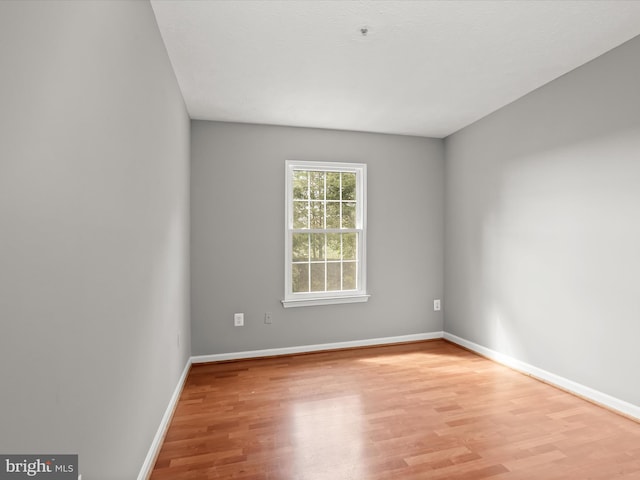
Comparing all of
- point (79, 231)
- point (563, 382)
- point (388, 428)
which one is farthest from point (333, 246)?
point (79, 231)

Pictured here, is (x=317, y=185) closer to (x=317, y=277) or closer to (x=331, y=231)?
(x=331, y=231)

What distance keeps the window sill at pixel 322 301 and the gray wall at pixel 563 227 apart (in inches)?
50.2

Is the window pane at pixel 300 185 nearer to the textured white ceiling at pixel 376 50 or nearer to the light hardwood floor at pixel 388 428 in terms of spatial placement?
the textured white ceiling at pixel 376 50

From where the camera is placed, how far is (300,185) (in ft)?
12.9

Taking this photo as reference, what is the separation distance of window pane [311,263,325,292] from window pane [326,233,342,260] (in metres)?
0.16

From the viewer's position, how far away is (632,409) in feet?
7.64

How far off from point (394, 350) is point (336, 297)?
3.01ft

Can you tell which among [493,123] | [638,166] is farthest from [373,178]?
[638,166]

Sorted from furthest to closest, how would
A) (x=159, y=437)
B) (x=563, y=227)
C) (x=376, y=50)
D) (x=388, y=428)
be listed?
(x=563, y=227) → (x=376, y=50) → (x=388, y=428) → (x=159, y=437)

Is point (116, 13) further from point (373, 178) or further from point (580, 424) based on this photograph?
point (580, 424)

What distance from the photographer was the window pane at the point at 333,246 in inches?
158

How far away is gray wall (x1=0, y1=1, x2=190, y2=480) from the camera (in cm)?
76

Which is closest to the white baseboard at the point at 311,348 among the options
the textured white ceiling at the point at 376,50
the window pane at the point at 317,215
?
the window pane at the point at 317,215

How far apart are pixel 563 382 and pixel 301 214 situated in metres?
2.95
